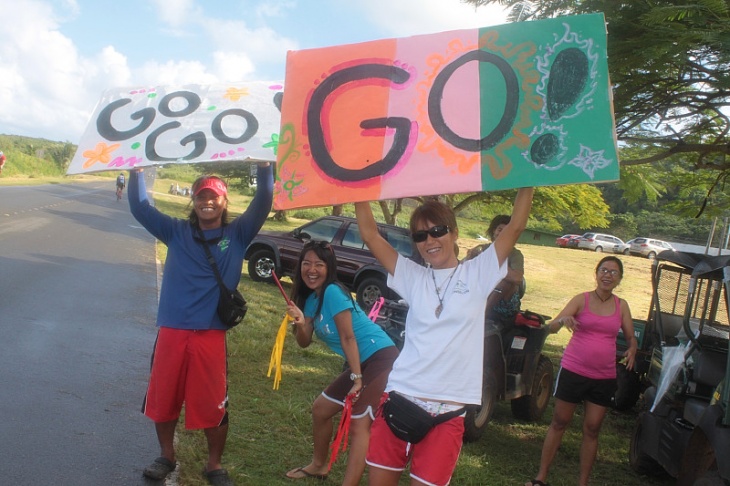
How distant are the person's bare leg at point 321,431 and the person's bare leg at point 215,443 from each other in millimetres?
Result: 563

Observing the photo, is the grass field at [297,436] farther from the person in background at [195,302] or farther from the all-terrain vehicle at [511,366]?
the person in background at [195,302]

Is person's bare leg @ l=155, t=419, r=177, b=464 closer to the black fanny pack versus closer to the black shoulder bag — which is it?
the black shoulder bag

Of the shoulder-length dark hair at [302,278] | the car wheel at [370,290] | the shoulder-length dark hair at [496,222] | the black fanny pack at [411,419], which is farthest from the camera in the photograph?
the car wheel at [370,290]

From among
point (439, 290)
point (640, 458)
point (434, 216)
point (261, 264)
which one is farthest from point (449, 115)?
point (261, 264)

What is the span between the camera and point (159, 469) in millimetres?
4242

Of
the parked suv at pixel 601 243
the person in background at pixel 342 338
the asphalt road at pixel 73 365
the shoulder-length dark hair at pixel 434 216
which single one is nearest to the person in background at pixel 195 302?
the person in background at pixel 342 338

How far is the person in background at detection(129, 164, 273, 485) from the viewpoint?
399cm

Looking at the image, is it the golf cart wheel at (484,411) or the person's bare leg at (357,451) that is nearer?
the person's bare leg at (357,451)

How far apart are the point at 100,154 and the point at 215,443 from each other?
1901 mm

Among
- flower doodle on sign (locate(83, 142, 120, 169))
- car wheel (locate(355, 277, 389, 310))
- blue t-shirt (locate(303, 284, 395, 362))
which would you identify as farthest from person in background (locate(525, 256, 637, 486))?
car wheel (locate(355, 277, 389, 310))

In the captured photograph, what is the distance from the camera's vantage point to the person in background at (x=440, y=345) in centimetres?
293

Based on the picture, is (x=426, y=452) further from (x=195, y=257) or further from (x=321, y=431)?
(x=195, y=257)

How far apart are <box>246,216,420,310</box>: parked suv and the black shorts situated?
322 inches

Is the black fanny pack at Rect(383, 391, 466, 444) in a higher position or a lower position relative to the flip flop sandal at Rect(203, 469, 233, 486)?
higher
